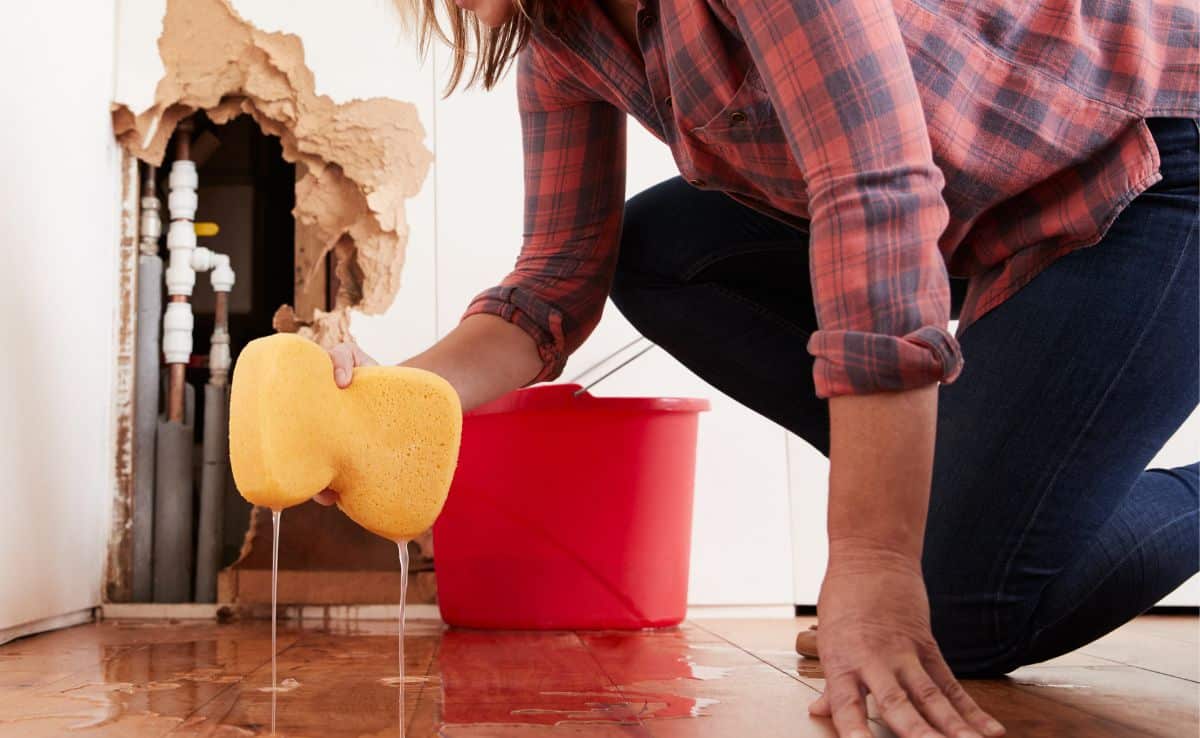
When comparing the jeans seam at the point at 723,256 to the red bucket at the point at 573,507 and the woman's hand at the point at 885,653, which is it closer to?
the red bucket at the point at 573,507

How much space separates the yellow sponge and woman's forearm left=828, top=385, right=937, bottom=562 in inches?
13.0

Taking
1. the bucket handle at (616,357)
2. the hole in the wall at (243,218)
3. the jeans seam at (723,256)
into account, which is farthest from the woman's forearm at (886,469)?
the hole in the wall at (243,218)

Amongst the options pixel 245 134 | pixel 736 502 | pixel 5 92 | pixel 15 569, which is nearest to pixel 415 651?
pixel 15 569

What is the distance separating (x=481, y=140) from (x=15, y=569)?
1.11m

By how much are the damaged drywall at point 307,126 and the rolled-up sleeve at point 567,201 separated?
2.95 ft

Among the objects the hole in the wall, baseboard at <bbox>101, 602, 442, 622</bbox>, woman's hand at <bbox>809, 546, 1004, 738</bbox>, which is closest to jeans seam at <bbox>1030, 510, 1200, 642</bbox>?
woman's hand at <bbox>809, 546, 1004, 738</bbox>

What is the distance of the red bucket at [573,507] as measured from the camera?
1780 mm

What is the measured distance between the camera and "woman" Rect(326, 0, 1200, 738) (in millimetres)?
818

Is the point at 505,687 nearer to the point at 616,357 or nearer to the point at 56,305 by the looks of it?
the point at 616,357

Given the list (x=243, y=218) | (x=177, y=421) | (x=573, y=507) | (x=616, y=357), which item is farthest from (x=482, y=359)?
(x=243, y=218)

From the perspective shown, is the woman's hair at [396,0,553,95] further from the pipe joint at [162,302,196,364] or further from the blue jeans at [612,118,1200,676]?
the pipe joint at [162,302,196,364]

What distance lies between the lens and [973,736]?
Result: 0.71 metres

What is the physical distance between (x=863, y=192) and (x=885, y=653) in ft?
1.05

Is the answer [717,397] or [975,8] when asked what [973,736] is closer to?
[975,8]
